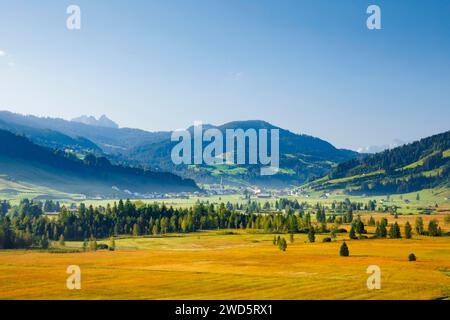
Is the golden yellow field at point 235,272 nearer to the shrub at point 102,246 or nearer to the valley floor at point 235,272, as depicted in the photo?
the valley floor at point 235,272

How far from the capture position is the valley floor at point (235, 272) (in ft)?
276

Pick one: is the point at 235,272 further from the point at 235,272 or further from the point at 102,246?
the point at 102,246

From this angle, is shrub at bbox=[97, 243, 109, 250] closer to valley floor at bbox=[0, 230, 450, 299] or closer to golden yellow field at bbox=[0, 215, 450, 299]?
valley floor at bbox=[0, 230, 450, 299]

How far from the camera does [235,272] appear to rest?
358 feet

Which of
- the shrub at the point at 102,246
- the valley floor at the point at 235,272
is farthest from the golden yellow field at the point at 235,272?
the shrub at the point at 102,246

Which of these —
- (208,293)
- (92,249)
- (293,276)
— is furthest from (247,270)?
(92,249)

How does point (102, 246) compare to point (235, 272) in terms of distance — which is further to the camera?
point (102, 246)

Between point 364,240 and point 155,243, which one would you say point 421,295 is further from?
point 155,243

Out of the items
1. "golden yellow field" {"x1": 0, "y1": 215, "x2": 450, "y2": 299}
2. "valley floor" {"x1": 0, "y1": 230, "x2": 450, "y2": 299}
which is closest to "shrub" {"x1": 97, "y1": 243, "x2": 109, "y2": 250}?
"valley floor" {"x1": 0, "y1": 230, "x2": 450, "y2": 299}

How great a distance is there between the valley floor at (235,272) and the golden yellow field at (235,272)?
6.3 inches

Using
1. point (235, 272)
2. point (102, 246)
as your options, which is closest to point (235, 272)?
point (235, 272)

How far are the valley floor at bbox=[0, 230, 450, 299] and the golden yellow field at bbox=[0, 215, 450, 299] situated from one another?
0.52 ft

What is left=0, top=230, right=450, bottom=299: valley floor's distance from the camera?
84.2m
